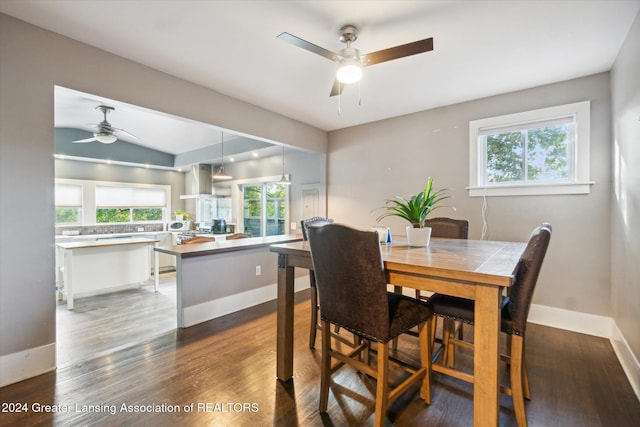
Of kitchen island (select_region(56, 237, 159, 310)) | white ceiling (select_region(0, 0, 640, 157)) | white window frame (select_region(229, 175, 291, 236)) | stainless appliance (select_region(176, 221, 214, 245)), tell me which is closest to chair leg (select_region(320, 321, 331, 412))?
white ceiling (select_region(0, 0, 640, 157))

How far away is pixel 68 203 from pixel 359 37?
6688mm

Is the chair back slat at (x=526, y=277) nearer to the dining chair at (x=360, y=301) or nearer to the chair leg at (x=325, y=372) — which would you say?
the dining chair at (x=360, y=301)

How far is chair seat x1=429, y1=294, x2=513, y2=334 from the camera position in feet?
5.03

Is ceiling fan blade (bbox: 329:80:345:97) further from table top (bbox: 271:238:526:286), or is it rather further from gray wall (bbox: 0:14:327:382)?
gray wall (bbox: 0:14:327:382)

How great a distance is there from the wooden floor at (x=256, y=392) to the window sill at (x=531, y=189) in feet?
4.76

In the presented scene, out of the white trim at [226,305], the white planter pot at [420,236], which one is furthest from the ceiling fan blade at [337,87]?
the white trim at [226,305]

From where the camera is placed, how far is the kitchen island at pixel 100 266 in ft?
11.7

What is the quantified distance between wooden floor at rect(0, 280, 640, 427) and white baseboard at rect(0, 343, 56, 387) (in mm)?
66

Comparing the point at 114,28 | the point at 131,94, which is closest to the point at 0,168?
the point at 131,94

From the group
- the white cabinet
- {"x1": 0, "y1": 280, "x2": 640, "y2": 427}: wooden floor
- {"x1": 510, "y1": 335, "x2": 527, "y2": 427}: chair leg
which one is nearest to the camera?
{"x1": 510, "y1": 335, "x2": 527, "y2": 427}: chair leg

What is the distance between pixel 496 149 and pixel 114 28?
389cm

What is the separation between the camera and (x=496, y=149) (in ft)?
10.9

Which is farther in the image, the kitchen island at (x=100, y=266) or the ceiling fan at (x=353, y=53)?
the kitchen island at (x=100, y=266)

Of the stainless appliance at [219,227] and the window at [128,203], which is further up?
the window at [128,203]
